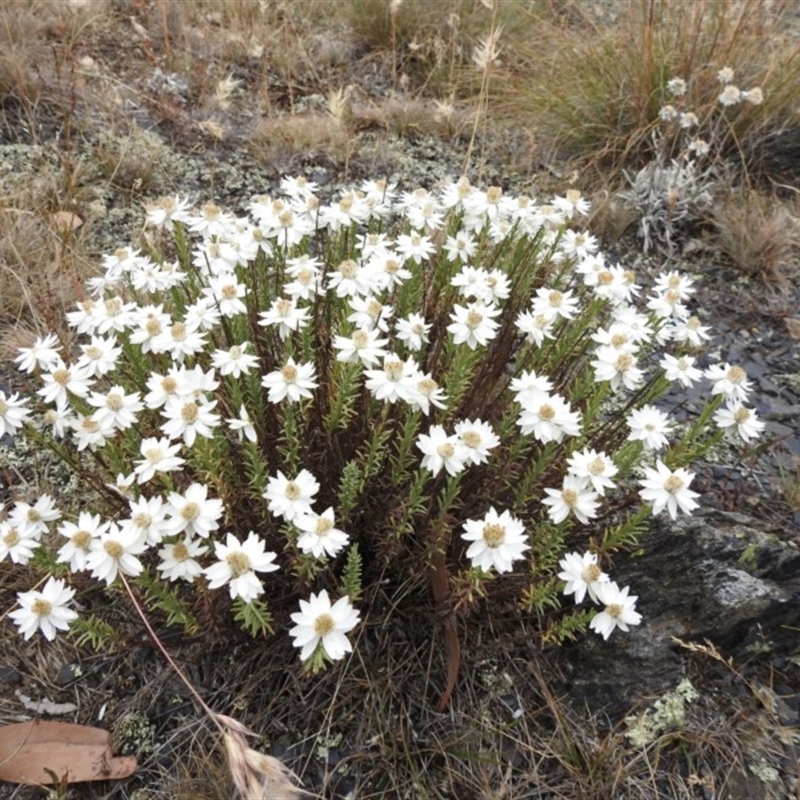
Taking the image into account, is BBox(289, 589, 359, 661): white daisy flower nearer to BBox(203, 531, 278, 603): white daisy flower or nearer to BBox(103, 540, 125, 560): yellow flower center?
BBox(203, 531, 278, 603): white daisy flower

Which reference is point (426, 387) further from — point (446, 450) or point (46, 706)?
point (46, 706)

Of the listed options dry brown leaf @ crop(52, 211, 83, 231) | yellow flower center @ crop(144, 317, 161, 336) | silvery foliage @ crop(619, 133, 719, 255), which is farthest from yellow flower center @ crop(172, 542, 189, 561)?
silvery foliage @ crop(619, 133, 719, 255)

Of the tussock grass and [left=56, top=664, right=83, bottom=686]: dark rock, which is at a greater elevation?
the tussock grass

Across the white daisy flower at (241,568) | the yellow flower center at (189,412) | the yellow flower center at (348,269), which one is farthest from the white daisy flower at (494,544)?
the yellow flower center at (348,269)

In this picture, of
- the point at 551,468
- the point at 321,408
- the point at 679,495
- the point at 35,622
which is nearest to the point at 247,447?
the point at 321,408

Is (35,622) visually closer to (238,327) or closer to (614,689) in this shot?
(238,327)

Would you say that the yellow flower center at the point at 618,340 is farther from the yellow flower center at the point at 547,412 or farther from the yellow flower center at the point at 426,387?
the yellow flower center at the point at 426,387
